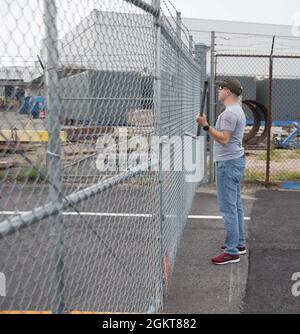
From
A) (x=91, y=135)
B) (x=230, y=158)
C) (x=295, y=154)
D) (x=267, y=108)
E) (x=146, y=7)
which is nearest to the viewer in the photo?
(x=91, y=135)

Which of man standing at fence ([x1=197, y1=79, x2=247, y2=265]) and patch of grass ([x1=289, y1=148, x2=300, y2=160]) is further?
patch of grass ([x1=289, y1=148, x2=300, y2=160])

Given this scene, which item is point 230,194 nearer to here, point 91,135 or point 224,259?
point 224,259

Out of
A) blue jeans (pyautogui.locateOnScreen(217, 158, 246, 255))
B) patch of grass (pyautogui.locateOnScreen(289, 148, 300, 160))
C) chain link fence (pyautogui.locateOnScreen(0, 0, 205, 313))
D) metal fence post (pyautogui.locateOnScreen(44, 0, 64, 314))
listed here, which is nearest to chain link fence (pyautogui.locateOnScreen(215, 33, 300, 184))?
patch of grass (pyautogui.locateOnScreen(289, 148, 300, 160))

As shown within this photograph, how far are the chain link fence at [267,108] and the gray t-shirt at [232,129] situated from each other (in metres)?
4.49

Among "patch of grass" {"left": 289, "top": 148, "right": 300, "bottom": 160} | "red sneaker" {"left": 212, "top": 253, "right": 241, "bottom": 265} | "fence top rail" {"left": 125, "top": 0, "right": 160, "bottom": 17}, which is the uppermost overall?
"fence top rail" {"left": 125, "top": 0, "right": 160, "bottom": 17}

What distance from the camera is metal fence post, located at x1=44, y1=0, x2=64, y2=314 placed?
165cm

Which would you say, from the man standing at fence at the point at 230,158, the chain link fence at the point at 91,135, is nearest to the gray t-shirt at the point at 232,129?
the man standing at fence at the point at 230,158

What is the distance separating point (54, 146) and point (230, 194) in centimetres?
332

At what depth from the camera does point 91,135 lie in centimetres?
227

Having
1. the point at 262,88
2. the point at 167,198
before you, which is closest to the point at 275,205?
the point at 167,198

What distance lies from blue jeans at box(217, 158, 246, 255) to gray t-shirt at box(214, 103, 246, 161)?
0.22 ft

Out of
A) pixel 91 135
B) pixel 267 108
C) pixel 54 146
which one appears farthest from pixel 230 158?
pixel 267 108

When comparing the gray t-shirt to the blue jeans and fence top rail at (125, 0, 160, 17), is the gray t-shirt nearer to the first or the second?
the blue jeans

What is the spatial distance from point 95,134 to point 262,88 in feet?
48.7
